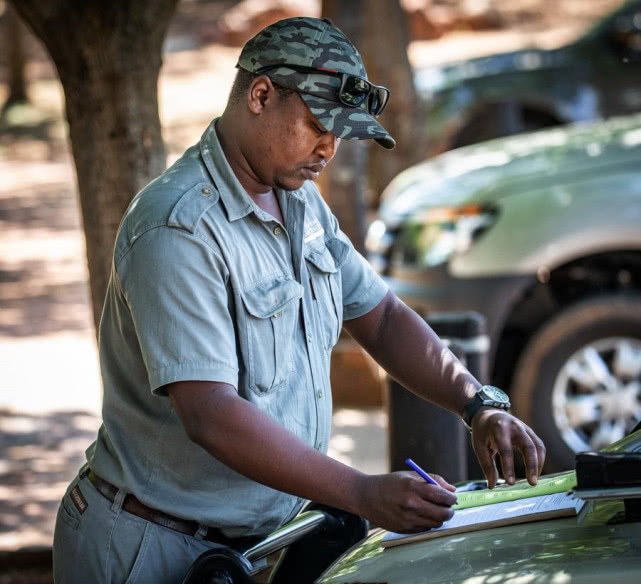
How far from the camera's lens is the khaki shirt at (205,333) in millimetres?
2596

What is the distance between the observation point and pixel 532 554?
2451 millimetres

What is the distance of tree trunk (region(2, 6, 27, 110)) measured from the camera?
61.1ft

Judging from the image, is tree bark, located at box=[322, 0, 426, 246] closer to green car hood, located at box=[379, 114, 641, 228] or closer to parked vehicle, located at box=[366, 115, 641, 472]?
green car hood, located at box=[379, 114, 641, 228]

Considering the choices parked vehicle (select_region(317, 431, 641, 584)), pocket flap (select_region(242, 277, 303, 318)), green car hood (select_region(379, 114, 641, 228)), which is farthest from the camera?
green car hood (select_region(379, 114, 641, 228))

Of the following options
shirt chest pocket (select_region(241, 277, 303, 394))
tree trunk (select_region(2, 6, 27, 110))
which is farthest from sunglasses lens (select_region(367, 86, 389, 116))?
tree trunk (select_region(2, 6, 27, 110))

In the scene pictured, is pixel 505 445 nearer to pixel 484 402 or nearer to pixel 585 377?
pixel 484 402

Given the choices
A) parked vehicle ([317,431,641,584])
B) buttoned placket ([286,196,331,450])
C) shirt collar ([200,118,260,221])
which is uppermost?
shirt collar ([200,118,260,221])

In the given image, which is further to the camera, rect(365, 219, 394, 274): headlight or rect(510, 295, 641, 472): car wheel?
rect(365, 219, 394, 274): headlight

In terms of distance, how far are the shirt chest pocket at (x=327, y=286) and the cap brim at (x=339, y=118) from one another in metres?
0.37

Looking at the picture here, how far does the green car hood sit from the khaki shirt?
3788 millimetres

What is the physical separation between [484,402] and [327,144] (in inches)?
28.8

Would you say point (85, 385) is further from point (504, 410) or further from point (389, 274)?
point (504, 410)

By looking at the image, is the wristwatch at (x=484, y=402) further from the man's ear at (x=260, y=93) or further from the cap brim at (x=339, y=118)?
the man's ear at (x=260, y=93)

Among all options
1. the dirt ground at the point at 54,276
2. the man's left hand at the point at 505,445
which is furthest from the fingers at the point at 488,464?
the dirt ground at the point at 54,276
